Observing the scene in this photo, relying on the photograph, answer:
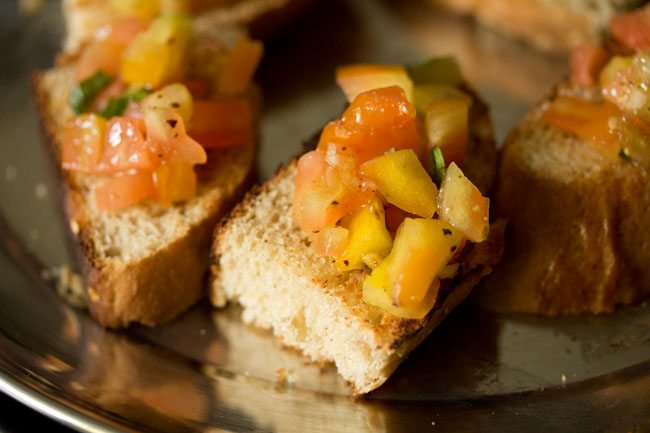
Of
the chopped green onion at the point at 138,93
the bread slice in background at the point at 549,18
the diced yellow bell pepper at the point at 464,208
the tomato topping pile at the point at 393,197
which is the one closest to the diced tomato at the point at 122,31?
the chopped green onion at the point at 138,93

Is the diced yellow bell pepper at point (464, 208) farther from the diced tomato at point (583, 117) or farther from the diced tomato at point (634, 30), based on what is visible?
the diced tomato at point (634, 30)

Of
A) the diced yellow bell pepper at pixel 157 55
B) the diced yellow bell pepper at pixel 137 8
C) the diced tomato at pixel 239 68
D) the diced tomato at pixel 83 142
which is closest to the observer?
the diced tomato at pixel 83 142

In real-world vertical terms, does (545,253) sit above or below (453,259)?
below

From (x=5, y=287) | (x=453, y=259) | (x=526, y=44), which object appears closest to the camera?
(x=453, y=259)

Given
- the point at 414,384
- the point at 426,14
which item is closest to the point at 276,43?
the point at 426,14

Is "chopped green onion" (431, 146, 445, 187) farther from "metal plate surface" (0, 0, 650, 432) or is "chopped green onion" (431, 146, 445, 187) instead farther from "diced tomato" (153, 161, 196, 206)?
"diced tomato" (153, 161, 196, 206)

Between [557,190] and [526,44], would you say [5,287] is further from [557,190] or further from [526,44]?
[526,44]
